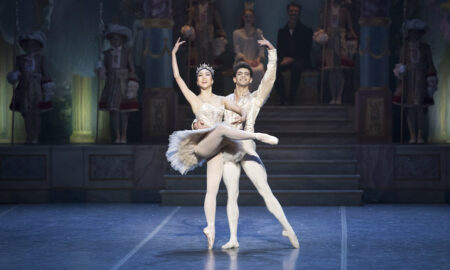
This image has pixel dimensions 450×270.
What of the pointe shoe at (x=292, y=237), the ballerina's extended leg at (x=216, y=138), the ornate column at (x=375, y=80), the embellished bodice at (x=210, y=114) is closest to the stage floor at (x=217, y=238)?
the pointe shoe at (x=292, y=237)

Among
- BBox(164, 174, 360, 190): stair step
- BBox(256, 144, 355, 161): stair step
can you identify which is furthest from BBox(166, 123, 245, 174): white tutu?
BBox(256, 144, 355, 161): stair step

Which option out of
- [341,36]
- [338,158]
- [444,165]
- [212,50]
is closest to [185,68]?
[212,50]

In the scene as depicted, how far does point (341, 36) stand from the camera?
12.5m

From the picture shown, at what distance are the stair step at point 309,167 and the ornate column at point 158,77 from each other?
1.25 meters

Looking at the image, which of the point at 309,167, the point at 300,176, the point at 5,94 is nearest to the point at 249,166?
the point at 300,176

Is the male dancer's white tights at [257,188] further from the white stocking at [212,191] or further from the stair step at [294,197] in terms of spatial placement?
the stair step at [294,197]

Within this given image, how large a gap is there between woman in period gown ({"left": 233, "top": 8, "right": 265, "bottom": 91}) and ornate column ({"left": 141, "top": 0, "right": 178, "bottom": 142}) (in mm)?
1242

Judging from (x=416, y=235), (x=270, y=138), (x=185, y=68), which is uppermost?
(x=185, y=68)

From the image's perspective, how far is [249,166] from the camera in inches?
267

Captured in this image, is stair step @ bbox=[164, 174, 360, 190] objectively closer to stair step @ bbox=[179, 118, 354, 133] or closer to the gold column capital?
stair step @ bbox=[179, 118, 354, 133]

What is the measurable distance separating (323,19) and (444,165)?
3.54 metres

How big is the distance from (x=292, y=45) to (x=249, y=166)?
6.24 metres

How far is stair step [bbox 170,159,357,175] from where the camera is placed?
411 inches

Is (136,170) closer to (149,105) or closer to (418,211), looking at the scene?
(149,105)
